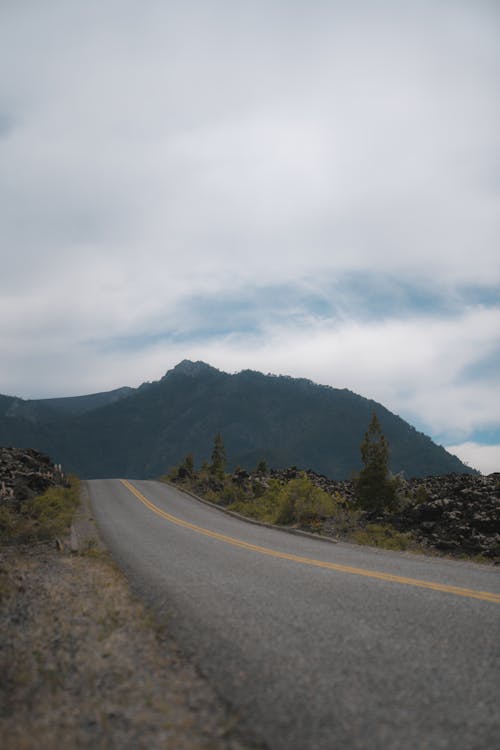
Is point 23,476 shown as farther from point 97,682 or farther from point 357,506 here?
point 97,682

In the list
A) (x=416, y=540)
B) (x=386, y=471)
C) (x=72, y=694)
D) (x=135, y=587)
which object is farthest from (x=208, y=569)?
(x=386, y=471)

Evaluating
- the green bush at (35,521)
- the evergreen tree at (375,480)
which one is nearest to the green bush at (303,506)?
the evergreen tree at (375,480)

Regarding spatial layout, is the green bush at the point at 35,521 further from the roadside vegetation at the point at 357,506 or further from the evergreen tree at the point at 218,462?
the evergreen tree at the point at 218,462

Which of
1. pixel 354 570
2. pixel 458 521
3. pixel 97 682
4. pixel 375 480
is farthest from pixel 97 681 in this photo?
pixel 375 480

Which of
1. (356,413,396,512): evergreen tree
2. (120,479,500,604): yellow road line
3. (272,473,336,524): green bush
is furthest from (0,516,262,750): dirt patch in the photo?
(356,413,396,512): evergreen tree

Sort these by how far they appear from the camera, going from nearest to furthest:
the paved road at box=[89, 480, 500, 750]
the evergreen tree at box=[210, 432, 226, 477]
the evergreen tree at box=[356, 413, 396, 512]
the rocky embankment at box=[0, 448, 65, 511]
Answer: the paved road at box=[89, 480, 500, 750] → the evergreen tree at box=[356, 413, 396, 512] → the rocky embankment at box=[0, 448, 65, 511] → the evergreen tree at box=[210, 432, 226, 477]

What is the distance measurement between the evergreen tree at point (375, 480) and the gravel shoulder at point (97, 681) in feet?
45.7

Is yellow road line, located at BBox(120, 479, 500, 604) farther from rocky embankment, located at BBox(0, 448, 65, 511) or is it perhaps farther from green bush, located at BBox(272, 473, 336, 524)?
rocky embankment, located at BBox(0, 448, 65, 511)

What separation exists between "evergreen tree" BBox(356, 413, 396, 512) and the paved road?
351 inches

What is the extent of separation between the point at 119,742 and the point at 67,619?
3166 millimetres

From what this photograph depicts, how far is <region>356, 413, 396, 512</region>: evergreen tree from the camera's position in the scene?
18953mm

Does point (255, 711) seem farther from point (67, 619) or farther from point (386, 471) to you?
point (386, 471)

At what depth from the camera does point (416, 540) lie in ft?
44.0

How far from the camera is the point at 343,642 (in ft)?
15.0
